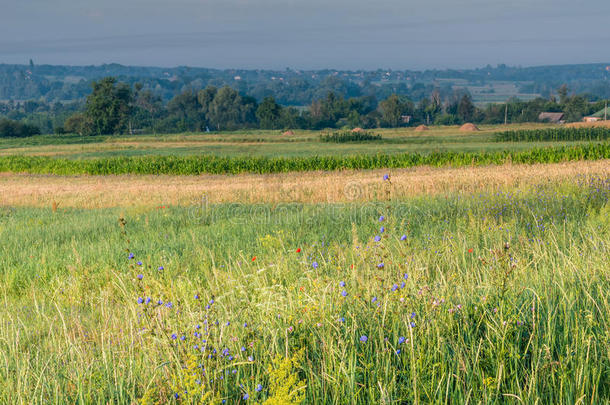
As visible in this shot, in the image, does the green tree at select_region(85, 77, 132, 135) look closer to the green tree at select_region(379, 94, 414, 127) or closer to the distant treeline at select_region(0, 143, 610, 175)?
the green tree at select_region(379, 94, 414, 127)

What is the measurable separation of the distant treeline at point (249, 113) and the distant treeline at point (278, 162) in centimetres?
7522

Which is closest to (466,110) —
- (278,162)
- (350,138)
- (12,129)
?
(350,138)

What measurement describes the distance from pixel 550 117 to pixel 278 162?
394 ft

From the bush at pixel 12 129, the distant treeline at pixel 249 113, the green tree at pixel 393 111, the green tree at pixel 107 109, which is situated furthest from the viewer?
the green tree at pixel 393 111

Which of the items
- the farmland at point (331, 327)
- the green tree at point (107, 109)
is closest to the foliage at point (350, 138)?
the green tree at point (107, 109)

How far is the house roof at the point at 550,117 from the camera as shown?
140m

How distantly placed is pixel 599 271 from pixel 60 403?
16.0 ft

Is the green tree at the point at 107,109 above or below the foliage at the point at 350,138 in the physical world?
above

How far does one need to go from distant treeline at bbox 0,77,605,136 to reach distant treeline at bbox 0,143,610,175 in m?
75.2

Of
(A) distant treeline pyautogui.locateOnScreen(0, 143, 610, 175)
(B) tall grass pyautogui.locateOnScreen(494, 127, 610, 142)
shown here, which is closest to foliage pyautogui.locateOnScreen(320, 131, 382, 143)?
(B) tall grass pyautogui.locateOnScreen(494, 127, 610, 142)

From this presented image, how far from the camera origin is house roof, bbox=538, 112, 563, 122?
461ft

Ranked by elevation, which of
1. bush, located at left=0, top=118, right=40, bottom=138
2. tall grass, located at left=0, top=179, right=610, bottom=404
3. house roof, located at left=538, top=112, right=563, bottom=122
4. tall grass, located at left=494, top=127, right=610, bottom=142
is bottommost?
bush, located at left=0, top=118, right=40, bottom=138

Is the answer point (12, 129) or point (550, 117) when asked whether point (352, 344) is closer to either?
point (12, 129)

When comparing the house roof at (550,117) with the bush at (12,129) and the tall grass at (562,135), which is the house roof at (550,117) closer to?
the tall grass at (562,135)
